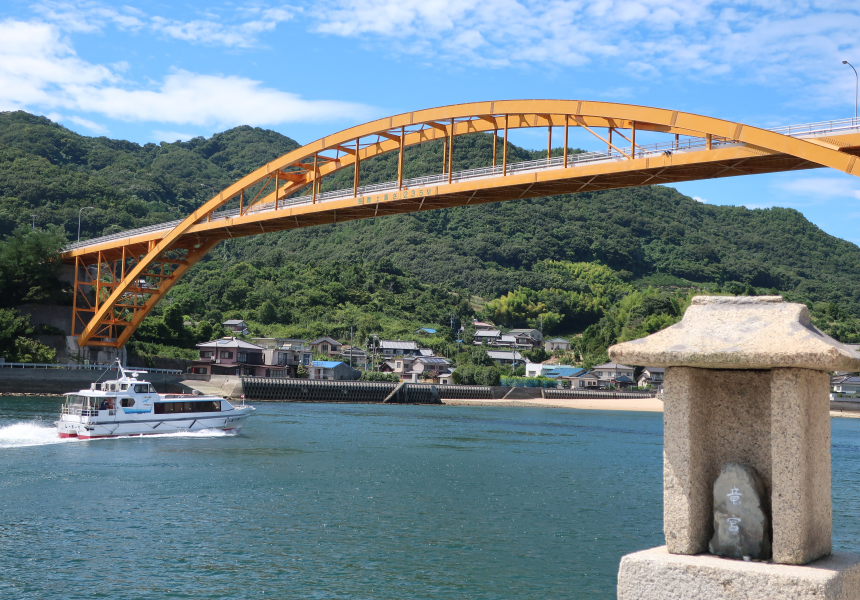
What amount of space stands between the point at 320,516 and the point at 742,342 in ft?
38.1

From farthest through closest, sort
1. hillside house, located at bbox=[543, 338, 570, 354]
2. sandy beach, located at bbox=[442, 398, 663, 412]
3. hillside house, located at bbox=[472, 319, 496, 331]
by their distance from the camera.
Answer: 1. hillside house, located at bbox=[472, 319, 496, 331]
2. hillside house, located at bbox=[543, 338, 570, 354]
3. sandy beach, located at bbox=[442, 398, 663, 412]

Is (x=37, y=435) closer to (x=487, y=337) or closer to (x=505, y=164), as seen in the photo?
(x=505, y=164)

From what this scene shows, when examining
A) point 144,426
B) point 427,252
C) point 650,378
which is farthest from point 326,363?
point 427,252

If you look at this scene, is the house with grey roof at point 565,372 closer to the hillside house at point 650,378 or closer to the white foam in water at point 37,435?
the hillside house at point 650,378

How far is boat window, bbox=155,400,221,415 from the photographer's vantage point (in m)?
29.7

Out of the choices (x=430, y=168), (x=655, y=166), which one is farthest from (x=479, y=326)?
(x=655, y=166)

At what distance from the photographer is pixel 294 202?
39469 mm

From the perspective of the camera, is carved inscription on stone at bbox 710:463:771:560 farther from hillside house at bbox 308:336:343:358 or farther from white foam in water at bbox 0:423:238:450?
hillside house at bbox 308:336:343:358

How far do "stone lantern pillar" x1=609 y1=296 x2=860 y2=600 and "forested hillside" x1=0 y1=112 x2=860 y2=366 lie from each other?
53787mm

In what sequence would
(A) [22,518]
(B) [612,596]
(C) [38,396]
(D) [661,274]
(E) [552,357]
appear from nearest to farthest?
(B) [612,596], (A) [22,518], (C) [38,396], (E) [552,357], (D) [661,274]

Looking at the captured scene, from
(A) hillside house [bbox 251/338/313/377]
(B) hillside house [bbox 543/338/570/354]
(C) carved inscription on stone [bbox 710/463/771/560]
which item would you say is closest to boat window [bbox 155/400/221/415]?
(C) carved inscription on stone [bbox 710/463/771/560]

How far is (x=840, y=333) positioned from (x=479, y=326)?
4642 cm

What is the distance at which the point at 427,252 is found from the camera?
131625 millimetres

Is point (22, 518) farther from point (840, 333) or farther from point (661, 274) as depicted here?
point (661, 274)
